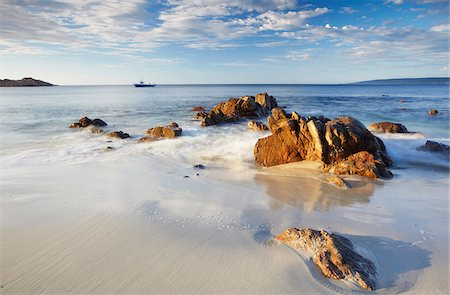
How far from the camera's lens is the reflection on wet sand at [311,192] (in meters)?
5.40

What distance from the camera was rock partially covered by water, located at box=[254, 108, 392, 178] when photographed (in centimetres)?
745

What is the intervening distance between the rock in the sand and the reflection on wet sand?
137cm

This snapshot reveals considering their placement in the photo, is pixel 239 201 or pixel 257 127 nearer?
pixel 239 201

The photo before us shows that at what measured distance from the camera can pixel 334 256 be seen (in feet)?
11.0

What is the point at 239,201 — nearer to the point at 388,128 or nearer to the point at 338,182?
the point at 338,182

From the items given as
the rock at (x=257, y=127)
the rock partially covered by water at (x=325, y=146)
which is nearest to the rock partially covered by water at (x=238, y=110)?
the rock at (x=257, y=127)

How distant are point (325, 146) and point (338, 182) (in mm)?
1532

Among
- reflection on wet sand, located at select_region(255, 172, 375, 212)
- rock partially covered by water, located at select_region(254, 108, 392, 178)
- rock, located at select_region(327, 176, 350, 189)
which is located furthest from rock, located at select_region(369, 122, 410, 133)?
rock, located at select_region(327, 176, 350, 189)

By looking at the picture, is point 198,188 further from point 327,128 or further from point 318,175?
point 327,128

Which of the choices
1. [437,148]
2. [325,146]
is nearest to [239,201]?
[325,146]

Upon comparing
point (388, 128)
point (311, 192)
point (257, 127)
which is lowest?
point (311, 192)

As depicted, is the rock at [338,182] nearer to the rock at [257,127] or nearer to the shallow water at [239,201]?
the shallow water at [239,201]

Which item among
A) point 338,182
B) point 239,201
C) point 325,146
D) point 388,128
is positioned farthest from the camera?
point 388,128

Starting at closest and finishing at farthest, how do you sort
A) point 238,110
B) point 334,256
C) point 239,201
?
1. point 334,256
2. point 239,201
3. point 238,110
